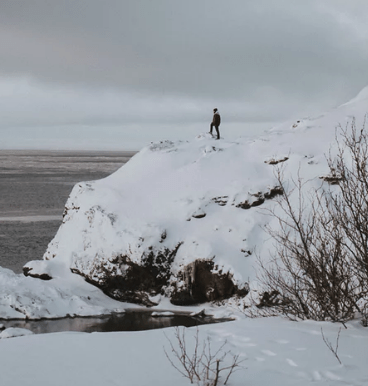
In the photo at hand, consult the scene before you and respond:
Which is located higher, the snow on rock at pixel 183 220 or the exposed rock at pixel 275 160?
the exposed rock at pixel 275 160

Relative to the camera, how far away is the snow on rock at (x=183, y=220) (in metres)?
20.0

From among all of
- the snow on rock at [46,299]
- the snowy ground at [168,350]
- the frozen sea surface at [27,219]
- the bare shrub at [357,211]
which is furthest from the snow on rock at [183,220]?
→ the snowy ground at [168,350]

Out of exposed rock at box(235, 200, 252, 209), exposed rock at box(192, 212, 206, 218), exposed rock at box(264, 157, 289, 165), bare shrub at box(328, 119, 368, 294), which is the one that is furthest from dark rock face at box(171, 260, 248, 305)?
bare shrub at box(328, 119, 368, 294)

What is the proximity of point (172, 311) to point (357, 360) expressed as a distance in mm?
12206

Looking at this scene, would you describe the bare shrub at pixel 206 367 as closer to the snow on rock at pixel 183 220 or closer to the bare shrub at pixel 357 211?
the bare shrub at pixel 357 211

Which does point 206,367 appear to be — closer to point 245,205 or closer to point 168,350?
point 168,350

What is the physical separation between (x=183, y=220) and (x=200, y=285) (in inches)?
106

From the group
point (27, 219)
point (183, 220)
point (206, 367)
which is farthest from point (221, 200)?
point (27, 219)

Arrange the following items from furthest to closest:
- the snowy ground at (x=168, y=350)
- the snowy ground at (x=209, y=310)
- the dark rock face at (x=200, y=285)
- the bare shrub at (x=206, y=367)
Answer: the dark rock face at (x=200, y=285), the snowy ground at (x=209, y=310), the snowy ground at (x=168, y=350), the bare shrub at (x=206, y=367)

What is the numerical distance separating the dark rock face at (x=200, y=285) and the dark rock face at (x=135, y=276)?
0.84 meters

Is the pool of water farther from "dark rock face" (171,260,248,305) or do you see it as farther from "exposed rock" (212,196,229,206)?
"exposed rock" (212,196,229,206)

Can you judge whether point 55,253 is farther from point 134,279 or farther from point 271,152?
point 271,152

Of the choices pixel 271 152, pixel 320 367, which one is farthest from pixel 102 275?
pixel 320 367

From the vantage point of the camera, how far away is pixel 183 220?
21391mm
